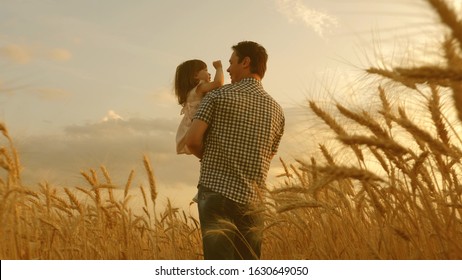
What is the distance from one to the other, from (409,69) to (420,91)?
100cm

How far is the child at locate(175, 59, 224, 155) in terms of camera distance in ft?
13.1

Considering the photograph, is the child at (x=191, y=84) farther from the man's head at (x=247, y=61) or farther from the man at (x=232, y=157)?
the man at (x=232, y=157)

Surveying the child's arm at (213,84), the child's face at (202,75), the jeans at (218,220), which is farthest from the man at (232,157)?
the child's face at (202,75)

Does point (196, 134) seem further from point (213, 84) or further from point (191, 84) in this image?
point (191, 84)

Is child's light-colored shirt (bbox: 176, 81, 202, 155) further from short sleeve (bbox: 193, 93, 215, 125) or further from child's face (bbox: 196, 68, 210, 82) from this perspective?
short sleeve (bbox: 193, 93, 215, 125)

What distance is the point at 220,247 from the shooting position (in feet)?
10.7

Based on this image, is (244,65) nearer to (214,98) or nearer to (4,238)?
(214,98)

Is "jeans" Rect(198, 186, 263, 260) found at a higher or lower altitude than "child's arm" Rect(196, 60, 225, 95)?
lower

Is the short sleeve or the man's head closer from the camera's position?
the short sleeve

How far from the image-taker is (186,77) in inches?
163

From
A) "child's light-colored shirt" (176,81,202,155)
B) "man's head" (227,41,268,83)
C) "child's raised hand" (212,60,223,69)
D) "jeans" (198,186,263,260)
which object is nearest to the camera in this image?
"jeans" (198,186,263,260)

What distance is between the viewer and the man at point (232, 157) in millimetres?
3293

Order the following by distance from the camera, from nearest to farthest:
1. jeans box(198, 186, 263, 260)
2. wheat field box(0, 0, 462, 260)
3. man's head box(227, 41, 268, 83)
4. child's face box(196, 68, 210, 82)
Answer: wheat field box(0, 0, 462, 260) < jeans box(198, 186, 263, 260) < man's head box(227, 41, 268, 83) < child's face box(196, 68, 210, 82)

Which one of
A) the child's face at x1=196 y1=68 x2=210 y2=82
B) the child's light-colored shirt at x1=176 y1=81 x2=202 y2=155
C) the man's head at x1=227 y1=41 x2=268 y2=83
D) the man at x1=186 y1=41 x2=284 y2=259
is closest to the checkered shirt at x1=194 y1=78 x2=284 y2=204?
the man at x1=186 y1=41 x2=284 y2=259
